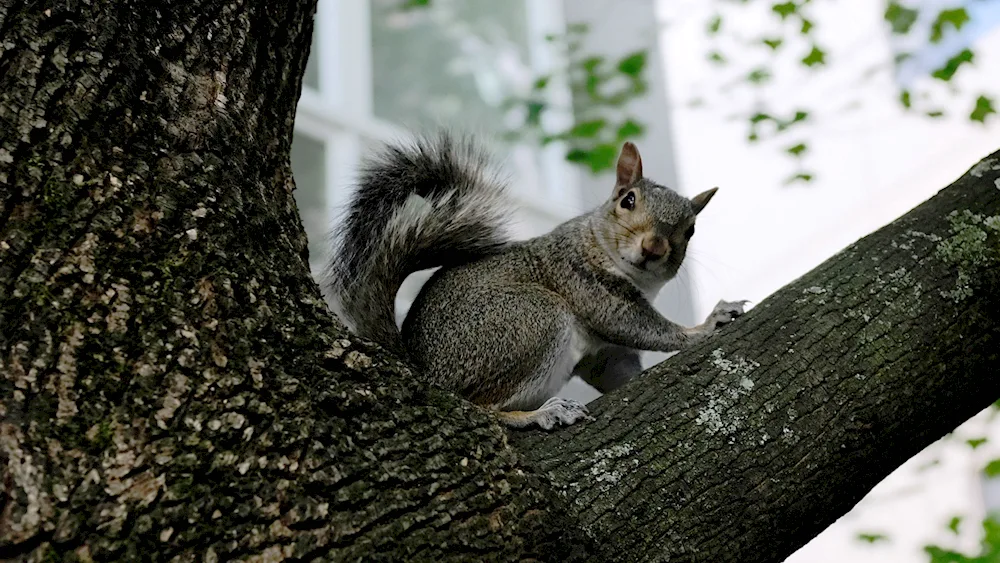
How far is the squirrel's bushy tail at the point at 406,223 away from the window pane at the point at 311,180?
270 cm

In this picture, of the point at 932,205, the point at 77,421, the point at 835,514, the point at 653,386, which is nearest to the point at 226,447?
the point at 77,421

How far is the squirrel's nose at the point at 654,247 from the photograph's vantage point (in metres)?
2.16

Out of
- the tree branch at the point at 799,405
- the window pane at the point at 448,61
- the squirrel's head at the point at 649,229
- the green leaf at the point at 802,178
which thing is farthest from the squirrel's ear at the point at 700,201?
the window pane at the point at 448,61

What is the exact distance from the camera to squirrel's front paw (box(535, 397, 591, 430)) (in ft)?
4.65

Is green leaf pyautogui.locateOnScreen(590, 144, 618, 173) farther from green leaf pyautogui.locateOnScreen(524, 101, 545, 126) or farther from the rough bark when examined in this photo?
the rough bark

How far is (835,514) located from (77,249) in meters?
1.08

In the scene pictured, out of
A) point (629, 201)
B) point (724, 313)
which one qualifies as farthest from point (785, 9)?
point (724, 313)

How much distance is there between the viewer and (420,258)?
2.01m

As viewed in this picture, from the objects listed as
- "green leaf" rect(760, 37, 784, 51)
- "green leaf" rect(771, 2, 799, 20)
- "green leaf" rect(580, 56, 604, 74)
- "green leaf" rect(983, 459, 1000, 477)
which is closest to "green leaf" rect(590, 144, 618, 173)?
"green leaf" rect(580, 56, 604, 74)

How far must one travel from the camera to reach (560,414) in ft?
4.92

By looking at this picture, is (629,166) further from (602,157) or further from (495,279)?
(602,157)

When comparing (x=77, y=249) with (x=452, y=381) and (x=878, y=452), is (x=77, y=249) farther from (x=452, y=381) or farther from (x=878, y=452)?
(x=878, y=452)

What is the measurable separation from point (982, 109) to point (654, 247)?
4.55 feet

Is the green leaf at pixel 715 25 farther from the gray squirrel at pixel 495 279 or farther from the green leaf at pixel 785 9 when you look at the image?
the gray squirrel at pixel 495 279
